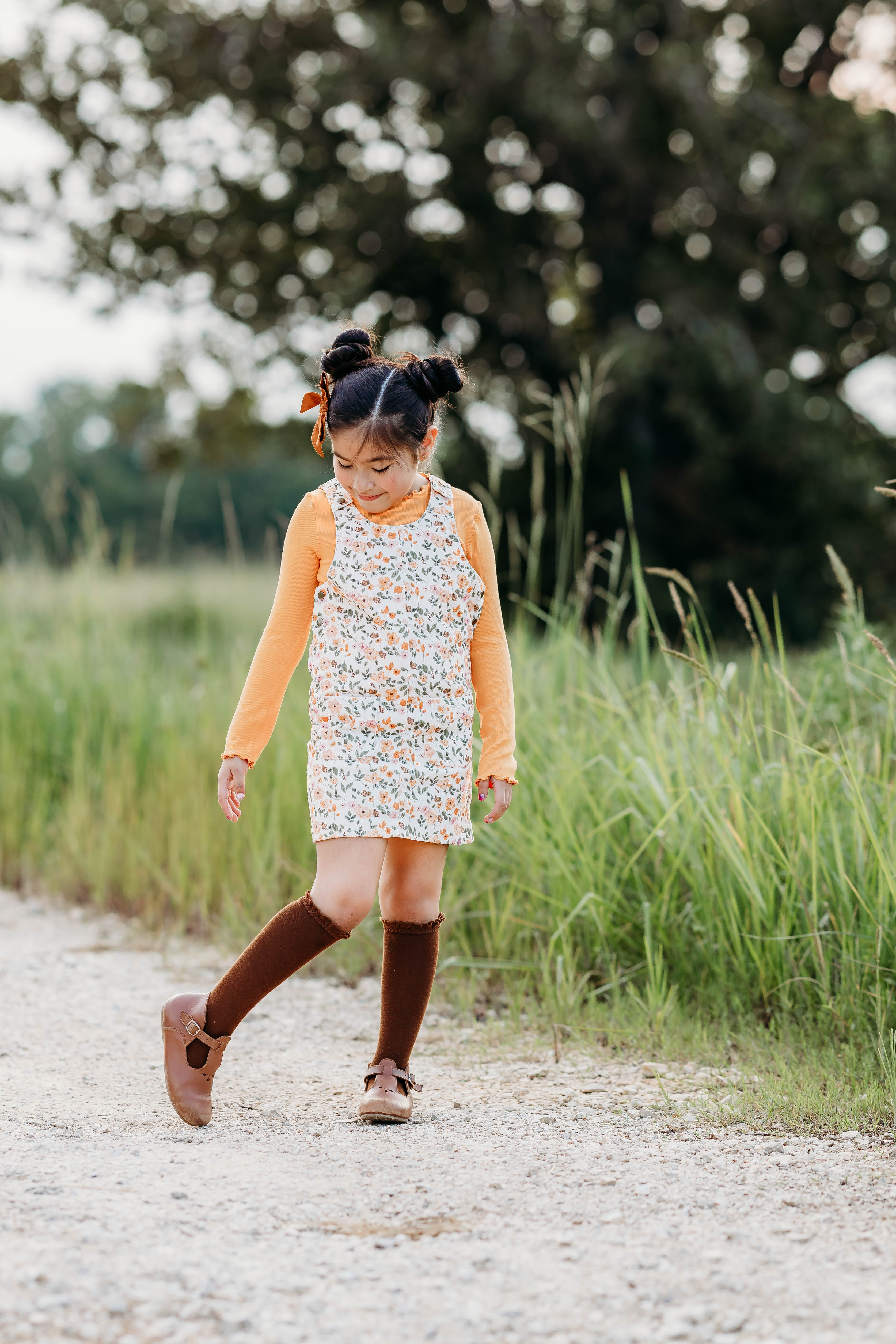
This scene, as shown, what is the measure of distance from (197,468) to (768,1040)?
48.0 feet

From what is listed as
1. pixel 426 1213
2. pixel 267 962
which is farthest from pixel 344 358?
pixel 426 1213

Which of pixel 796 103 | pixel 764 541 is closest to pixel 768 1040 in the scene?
pixel 764 541

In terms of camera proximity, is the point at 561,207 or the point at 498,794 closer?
the point at 498,794

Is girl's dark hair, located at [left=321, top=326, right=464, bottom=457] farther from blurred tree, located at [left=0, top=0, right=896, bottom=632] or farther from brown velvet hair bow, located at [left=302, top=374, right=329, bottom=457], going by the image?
blurred tree, located at [left=0, top=0, right=896, bottom=632]

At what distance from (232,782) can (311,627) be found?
1.11 feet

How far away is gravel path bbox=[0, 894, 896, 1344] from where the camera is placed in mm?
1591

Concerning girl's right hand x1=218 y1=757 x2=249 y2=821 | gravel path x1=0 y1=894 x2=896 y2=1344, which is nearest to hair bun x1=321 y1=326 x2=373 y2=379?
girl's right hand x1=218 y1=757 x2=249 y2=821

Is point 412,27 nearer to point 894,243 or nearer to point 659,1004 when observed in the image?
point 894,243

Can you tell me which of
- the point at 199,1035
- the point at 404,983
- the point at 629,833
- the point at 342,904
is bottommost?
the point at 199,1035

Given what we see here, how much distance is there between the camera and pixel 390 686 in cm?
234

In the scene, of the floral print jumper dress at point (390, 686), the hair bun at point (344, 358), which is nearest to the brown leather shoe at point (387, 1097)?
the floral print jumper dress at point (390, 686)

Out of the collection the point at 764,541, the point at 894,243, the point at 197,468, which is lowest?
the point at 764,541

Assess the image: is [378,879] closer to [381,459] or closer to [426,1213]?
[426,1213]

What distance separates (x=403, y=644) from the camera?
2357 millimetres
